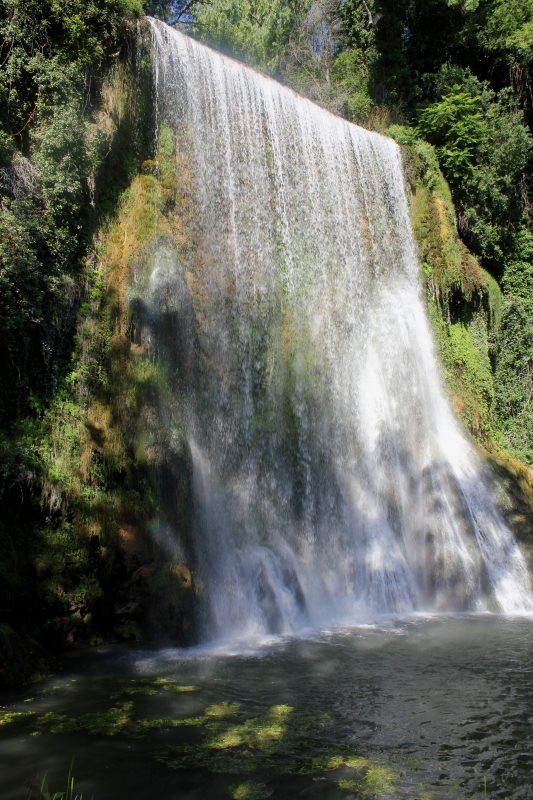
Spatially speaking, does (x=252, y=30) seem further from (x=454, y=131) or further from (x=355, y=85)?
(x=454, y=131)

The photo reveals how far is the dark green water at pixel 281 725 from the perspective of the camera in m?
4.60

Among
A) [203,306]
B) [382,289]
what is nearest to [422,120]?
[382,289]

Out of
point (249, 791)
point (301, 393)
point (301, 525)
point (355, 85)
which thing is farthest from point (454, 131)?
point (249, 791)

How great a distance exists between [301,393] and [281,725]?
24.2 feet

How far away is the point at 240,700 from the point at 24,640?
98.3 inches

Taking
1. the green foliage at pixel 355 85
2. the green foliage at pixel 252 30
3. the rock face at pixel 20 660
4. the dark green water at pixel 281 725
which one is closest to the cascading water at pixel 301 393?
the dark green water at pixel 281 725

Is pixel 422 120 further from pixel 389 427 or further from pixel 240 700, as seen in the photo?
pixel 240 700

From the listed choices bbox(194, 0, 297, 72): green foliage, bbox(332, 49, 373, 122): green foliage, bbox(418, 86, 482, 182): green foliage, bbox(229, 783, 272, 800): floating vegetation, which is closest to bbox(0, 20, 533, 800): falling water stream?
bbox(229, 783, 272, 800): floating vegetation

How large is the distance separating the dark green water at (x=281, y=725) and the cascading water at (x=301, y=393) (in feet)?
6.49

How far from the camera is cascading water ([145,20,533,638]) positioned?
1026 centimetres

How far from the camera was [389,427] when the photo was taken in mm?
13195

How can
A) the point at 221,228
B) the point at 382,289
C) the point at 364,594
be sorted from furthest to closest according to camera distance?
the point at 382,289
the point at 221,228
the point at 364,594

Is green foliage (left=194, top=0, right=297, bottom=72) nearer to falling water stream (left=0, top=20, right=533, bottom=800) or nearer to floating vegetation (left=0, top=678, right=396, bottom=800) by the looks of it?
falling water stream (left=0, top=20, right=533, bottom=800)

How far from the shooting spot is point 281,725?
5539 mm
